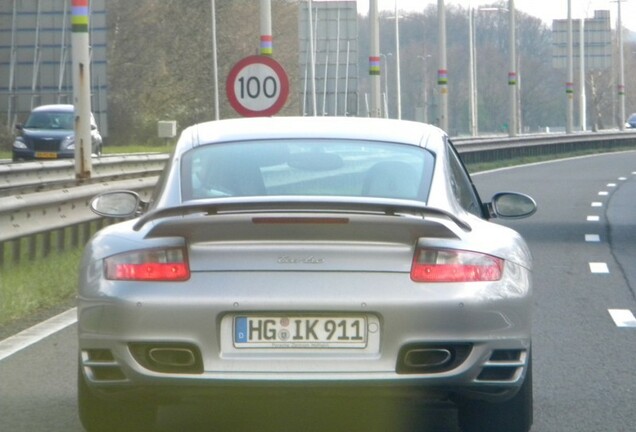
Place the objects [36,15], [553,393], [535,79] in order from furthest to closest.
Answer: [535,79]
[36,15]
[553,393]

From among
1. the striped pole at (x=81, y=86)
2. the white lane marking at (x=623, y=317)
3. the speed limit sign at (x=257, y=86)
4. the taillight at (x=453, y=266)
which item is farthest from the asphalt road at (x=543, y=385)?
the speed limit sign at (x=257, y=86)

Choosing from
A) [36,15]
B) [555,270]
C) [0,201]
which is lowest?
[555,270]

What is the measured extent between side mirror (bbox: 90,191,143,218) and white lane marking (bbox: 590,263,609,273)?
7350 mm

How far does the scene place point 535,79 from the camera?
539ft

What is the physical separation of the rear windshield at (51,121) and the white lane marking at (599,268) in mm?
26767

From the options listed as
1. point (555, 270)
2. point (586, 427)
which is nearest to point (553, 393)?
point (586, 427)

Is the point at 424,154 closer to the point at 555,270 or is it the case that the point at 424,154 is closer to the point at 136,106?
the point at 555,270

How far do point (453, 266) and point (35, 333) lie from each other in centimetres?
454

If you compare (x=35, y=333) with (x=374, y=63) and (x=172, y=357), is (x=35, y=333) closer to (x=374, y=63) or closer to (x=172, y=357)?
(x=172, y=357)

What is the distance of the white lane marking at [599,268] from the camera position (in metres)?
14.0

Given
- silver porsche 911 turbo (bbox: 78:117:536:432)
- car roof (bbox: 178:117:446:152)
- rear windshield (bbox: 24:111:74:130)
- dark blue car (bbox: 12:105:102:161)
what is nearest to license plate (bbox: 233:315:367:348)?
silver porsche 911 turbo (bbox: 78:117:536:432)

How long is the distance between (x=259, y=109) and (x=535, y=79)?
475 ft

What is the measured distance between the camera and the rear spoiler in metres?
5.77

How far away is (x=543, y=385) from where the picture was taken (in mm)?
7852
